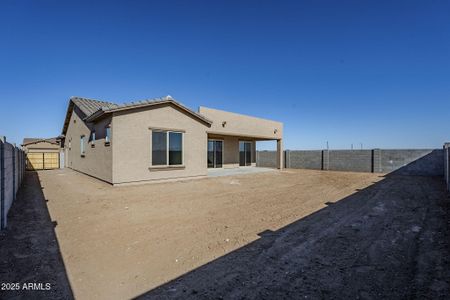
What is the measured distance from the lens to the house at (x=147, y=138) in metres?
9.63

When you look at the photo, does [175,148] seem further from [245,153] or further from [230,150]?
[245,153]

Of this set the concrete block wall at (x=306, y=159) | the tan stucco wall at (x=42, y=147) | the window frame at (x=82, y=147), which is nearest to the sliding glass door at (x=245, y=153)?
the concrete block wall at (x=306, y=159)

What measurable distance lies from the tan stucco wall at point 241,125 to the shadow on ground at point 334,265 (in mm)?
9422

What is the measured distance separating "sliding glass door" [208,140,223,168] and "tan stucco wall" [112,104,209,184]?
4.60 meters

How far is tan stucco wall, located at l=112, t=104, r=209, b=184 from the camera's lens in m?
9.55

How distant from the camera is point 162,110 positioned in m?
10.9

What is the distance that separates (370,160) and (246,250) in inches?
698

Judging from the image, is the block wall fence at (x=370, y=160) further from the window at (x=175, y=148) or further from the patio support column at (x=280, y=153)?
the window at (x=175, y=148)

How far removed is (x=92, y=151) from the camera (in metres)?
12.5

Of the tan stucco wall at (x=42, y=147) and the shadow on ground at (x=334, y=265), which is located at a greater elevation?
the tan stucco wall at (x=42, y=147)

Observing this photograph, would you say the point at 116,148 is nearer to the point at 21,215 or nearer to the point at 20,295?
the point at 21,215

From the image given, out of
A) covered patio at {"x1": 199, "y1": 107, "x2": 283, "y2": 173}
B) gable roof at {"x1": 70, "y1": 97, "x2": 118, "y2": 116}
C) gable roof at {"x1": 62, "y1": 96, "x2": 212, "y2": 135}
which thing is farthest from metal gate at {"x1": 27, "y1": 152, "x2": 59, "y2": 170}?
covered patio at {"x1": 199, "y1": 107, "x2": 283, "y2": 173}

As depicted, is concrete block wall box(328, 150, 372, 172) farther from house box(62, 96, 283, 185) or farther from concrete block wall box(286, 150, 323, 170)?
house box(62, 96, 283, 185)

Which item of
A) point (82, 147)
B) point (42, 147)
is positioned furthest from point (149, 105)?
point (42, 147)
